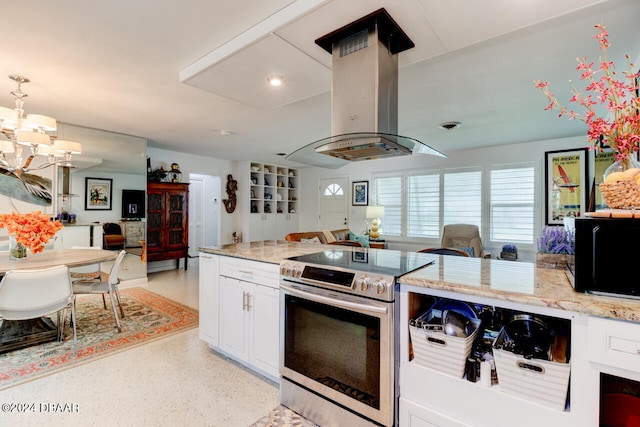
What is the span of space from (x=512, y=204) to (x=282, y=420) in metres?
4.92

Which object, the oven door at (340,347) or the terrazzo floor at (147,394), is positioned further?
the terrazzo floor at (147,394)

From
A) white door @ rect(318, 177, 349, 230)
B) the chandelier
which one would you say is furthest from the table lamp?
the chandelier

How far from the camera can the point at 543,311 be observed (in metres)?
1.11

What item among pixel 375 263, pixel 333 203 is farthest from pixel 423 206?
pixel 375 263

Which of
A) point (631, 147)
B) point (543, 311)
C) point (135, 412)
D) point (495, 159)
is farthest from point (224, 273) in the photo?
point (495, 159)

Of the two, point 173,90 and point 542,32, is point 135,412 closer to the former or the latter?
point 173,90

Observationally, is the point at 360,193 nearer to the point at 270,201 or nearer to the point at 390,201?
the point at 390,201

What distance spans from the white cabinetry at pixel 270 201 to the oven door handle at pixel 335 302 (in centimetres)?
518

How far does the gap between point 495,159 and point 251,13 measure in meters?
4.80

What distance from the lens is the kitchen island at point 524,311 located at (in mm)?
989

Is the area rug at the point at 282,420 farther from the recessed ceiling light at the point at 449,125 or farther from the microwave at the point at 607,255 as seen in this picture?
the recessed ceiling light at the point at 449,125

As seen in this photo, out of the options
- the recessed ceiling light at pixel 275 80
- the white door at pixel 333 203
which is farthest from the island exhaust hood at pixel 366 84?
the white door at pixel 333 203

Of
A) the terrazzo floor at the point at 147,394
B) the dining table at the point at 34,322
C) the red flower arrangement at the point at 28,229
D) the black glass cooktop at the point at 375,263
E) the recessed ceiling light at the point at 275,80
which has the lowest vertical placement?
the terrazzo floor at the point at 147,394

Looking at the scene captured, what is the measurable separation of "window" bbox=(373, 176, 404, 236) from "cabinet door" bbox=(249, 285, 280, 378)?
453cm
